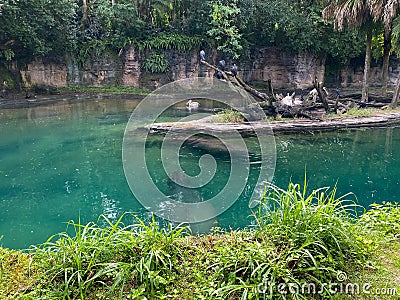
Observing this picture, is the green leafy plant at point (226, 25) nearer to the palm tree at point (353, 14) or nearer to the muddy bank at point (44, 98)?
the muddy bank at point (44, 98)

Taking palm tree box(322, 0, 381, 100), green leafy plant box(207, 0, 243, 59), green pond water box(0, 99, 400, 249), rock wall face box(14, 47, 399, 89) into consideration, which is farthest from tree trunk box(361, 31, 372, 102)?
green leafy plant box(207, 0, 243, 59)

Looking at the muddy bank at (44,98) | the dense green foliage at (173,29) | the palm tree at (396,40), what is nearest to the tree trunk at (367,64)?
the palm tree at (396,40)

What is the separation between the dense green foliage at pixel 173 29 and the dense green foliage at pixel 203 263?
15.0 metres

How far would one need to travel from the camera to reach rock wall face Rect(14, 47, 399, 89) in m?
18.6

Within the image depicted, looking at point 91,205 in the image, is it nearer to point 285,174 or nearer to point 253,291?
point 285,174

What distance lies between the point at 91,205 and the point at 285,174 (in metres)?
3.86

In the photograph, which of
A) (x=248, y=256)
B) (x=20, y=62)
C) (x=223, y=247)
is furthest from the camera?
(x=20, y=62)

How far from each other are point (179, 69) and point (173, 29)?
7.69 feet

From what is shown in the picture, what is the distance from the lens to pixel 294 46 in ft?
57.6

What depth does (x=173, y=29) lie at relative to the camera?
63.3ft

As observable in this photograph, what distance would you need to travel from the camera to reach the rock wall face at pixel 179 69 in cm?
1856

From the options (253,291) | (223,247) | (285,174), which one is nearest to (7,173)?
(285,174)

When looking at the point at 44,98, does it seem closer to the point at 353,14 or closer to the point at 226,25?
the point at 226,25

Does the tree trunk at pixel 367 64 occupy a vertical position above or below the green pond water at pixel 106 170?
above
